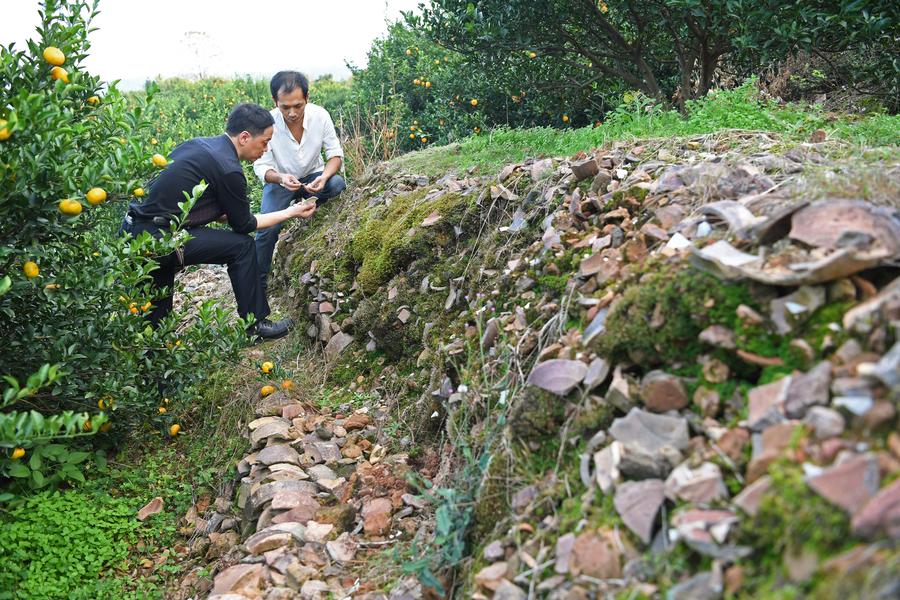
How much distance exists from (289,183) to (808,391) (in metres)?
4.51

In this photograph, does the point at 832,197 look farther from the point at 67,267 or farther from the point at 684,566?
the point at 67,267

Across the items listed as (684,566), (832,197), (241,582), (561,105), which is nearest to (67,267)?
(241,582)

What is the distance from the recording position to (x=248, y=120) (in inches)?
174

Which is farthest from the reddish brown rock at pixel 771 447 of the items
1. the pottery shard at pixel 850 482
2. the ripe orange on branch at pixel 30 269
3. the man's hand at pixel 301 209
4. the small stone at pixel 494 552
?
the man's hand at pixel 301 209

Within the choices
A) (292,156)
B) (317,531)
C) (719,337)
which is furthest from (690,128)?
(292,156)

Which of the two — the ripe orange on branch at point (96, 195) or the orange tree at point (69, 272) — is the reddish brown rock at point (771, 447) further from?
the ripe orange on branch at point (96, 195)

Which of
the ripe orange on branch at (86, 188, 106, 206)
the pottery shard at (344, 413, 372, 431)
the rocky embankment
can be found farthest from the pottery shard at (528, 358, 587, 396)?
the ripe orange on branch at (86, 188, 106, 206)

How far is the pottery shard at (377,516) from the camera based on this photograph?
2.79 metres

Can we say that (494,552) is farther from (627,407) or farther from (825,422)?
(825,422)

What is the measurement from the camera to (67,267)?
3184 millimetres

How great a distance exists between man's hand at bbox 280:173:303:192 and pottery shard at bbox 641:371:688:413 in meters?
4.07

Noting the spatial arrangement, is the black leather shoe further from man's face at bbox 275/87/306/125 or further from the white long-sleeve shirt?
man's face at bbox 275/87/306/125

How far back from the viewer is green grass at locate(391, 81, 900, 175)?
3.50 meters

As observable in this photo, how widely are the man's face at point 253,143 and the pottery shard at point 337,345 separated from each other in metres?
1.36
